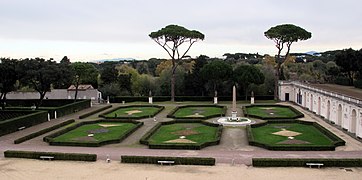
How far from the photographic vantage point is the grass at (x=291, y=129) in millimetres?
Result: 30958

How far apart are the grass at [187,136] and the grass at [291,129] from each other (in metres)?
4.23

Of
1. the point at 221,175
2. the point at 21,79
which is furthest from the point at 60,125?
the point at 221,175

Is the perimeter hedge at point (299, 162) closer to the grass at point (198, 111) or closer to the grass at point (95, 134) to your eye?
the grass at point (95, 134)

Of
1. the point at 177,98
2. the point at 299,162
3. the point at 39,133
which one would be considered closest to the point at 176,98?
the point at 177,98

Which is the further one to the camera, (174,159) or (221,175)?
(174,159)

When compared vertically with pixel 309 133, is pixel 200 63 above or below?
above

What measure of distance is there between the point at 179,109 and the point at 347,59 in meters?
30.2

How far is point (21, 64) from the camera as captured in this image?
4766cm

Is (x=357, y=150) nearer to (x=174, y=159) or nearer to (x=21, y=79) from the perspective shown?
(x=174, y=159)

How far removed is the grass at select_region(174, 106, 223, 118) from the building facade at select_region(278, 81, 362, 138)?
12.5m

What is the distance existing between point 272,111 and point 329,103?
28.2 feet

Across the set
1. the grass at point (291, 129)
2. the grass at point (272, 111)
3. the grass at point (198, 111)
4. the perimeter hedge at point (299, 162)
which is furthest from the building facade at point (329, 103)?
the grass at point (198, 111)

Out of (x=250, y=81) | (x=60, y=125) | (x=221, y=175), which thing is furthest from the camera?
(x=250, y=81)

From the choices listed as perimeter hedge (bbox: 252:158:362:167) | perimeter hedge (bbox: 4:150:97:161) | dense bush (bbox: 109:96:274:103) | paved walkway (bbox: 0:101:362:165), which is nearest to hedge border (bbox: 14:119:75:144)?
paved walkway (bbox: 0:101:362:165)
